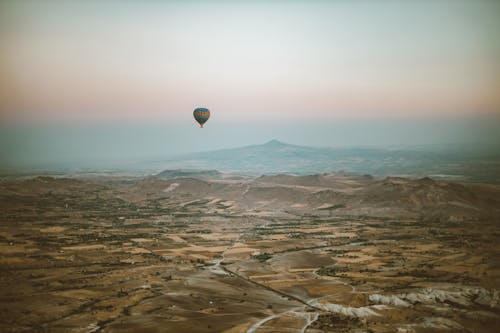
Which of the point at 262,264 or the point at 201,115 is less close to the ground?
the point at 201,115

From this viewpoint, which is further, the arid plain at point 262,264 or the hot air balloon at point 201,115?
the hot air balloon at point 201,115

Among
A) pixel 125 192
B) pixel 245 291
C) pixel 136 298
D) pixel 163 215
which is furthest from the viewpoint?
pixel 125 192

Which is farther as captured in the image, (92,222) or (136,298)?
(92,222)

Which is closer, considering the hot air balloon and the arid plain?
the arid plain

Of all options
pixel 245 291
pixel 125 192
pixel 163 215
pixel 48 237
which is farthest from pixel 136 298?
pixel 125 192

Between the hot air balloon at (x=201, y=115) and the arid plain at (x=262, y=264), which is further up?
the hot air balloon at (x=201, y=115)

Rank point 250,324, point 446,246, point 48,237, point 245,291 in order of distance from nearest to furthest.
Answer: point 250,324 < point 245,291 < point 446,246 < point 48,237

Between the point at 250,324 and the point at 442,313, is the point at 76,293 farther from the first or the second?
the point at 442,313

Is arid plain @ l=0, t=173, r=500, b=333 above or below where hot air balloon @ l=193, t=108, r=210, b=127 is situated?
below
